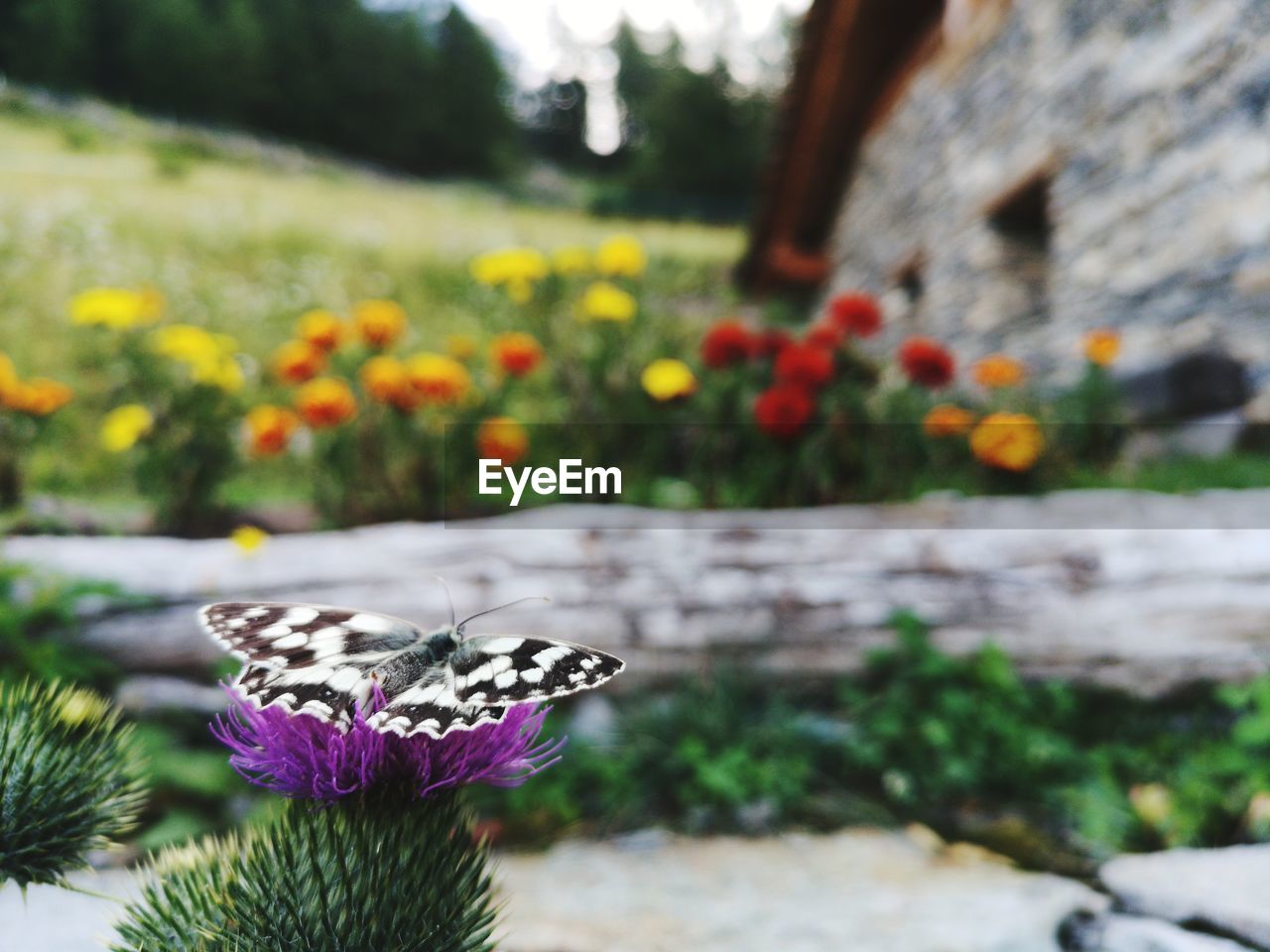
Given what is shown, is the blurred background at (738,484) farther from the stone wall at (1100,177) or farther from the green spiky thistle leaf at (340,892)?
the green spiky thistle leaf at (340,892)

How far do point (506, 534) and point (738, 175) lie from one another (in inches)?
276

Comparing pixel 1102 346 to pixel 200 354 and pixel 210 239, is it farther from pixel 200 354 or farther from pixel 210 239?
pixel 210 239

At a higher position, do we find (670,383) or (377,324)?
(377,324)

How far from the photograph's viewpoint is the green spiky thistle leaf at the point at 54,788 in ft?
3.73

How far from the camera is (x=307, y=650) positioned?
3.54 feet

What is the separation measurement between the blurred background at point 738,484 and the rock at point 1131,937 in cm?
1

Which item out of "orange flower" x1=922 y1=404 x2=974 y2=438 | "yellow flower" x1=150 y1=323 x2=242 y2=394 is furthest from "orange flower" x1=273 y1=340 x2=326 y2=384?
"orange flower" x1=922 y1=404 x2=974 y2=438

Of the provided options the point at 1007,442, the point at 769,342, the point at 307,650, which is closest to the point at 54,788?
the point at 307,650

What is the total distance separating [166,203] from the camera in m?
5.27

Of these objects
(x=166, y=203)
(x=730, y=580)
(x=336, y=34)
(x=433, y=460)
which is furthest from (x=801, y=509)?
(x=166, y=203)

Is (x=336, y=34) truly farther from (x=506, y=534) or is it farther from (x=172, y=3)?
(x=506, y=534)

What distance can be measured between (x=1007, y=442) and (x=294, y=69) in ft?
16.9

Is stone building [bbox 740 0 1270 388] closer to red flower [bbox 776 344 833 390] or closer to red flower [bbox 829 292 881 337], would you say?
red flower [bbox 829 292 881 337]

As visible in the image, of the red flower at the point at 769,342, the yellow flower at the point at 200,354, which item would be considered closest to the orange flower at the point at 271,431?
the yellow flower at the point at 200,354
